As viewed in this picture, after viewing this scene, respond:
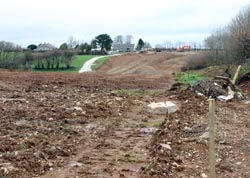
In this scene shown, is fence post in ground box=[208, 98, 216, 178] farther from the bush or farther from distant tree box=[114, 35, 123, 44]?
distant tree box=[114, 35, 123, 44]

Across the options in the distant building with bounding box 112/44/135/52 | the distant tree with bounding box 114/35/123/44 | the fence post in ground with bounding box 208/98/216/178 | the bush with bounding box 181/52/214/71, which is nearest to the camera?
the fence post in ground with bounding box 208/98/216/178

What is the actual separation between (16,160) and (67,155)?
3.31 feet

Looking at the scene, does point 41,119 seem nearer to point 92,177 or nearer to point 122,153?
point 122,153

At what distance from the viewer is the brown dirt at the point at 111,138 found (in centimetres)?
597

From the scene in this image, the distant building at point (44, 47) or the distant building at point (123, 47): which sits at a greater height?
the distant building at point (44, 47)

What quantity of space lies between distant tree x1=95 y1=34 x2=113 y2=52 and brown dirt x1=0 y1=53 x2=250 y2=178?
232 feet

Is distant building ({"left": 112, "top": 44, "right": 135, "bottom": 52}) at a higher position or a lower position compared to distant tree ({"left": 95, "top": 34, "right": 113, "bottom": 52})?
lower

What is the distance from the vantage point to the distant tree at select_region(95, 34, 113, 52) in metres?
84.1

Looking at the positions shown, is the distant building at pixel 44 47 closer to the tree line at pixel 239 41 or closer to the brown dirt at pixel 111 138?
the tree line at pixel 239 41

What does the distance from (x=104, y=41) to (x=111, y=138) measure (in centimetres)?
7721

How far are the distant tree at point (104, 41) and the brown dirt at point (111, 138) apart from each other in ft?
232

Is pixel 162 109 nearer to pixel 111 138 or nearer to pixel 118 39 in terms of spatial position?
pixel 111 138

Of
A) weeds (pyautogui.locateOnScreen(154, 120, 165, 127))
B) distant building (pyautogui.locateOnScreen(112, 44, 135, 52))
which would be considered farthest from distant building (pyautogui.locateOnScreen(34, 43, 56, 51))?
weeds (pyautogui.locateOnScreen(154, 120, 165, 127))

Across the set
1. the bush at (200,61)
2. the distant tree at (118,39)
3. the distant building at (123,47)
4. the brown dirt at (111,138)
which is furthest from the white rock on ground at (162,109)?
the distant tree at (118,39)
